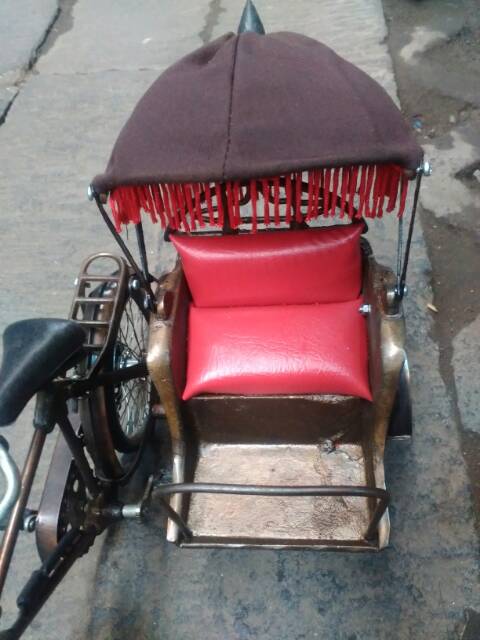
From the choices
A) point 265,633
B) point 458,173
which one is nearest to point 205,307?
point 265,633

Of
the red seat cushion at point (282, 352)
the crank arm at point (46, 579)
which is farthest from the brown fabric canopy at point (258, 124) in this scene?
the crank arm at point (46, 579)

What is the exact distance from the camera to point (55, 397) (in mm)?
1617

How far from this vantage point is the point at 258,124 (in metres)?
1.45

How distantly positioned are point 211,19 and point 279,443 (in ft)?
14.8

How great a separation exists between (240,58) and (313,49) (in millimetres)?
230

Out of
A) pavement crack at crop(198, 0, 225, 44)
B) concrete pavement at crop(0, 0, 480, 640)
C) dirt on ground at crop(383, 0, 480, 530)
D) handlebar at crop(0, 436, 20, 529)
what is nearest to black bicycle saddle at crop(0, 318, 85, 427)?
handlebar at crop(0, 436, 20, 529)

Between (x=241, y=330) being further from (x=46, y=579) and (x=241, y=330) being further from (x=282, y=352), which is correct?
(x=46, y=579)

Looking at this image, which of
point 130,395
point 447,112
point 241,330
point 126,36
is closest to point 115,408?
point 130,395

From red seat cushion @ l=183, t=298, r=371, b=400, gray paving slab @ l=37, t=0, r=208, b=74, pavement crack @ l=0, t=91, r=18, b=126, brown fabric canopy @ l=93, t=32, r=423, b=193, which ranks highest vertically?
brown fabric canopy @ l=93, t=32, r=423, b=193

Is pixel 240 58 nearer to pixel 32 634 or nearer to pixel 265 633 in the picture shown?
pixel 265 633

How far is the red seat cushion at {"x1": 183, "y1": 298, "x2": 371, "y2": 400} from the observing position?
1924 mm

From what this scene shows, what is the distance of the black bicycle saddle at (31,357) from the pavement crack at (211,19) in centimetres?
414

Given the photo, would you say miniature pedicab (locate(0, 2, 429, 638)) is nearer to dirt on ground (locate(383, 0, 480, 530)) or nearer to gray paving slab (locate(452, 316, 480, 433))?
gray paving slab (locate(452, 316, 480, 433))

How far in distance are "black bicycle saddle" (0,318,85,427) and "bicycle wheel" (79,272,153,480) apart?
39cm
